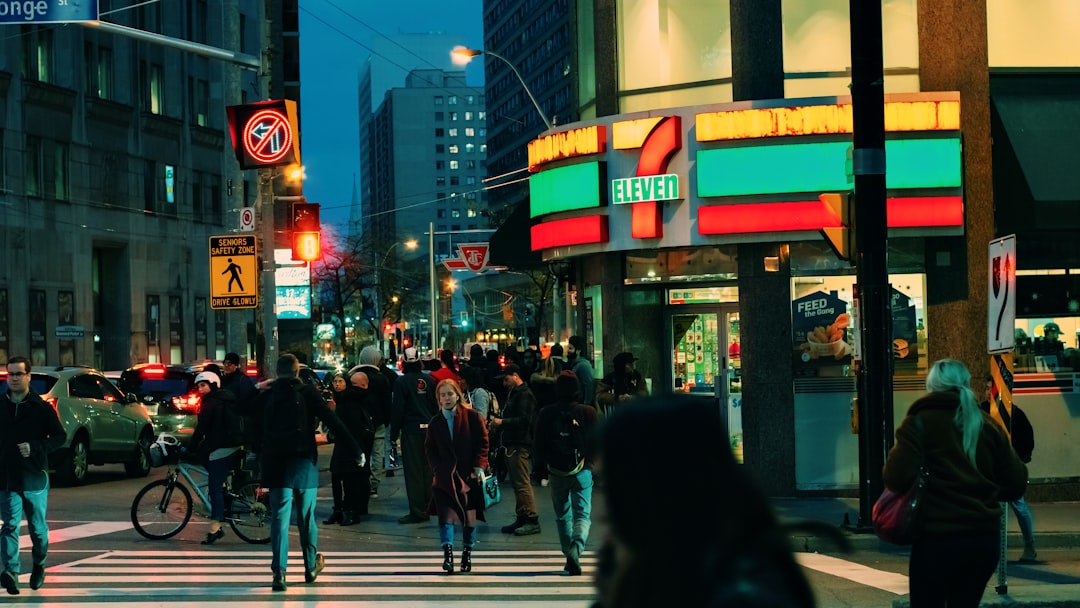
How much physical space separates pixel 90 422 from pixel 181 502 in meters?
7.57

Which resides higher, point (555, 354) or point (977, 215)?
point (977, 215)

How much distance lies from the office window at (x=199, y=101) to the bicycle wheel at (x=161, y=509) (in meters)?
47.0

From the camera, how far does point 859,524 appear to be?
14797 mm

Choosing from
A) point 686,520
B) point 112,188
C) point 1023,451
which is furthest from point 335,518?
point 112,188

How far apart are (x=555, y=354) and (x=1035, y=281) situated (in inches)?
327

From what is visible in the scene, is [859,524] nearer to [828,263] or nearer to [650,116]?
[828,263]

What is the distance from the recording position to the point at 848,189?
1741 centimetres

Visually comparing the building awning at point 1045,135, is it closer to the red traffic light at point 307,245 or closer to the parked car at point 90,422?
the red traffic light at point 307,245

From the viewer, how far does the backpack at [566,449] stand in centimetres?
1208

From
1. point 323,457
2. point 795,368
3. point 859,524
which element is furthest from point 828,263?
point 323,457

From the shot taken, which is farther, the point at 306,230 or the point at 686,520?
the point at 306,230

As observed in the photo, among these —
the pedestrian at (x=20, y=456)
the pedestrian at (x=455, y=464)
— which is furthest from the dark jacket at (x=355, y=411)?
the pedestrian at (x=20, y=456)

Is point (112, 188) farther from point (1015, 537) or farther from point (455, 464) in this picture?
point (1015, 537)

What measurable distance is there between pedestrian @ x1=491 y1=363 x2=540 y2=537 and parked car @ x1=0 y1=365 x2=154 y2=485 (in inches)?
316
